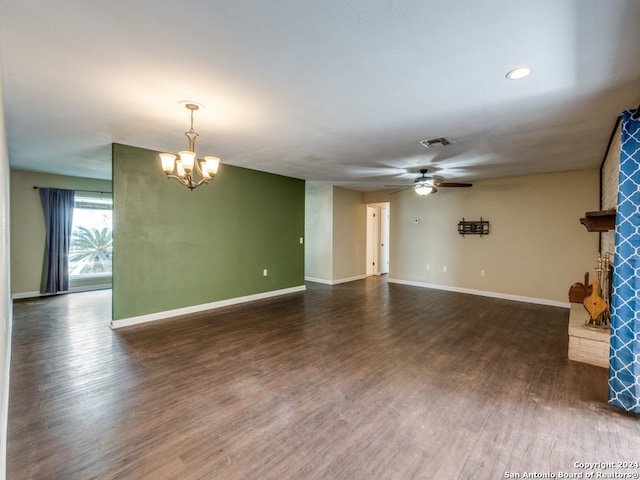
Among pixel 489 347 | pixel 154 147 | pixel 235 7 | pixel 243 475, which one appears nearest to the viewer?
pixel 235 7

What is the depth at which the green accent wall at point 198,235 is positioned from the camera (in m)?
4.50

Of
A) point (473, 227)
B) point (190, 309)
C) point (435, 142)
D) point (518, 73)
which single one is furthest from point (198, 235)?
point (473, 227)

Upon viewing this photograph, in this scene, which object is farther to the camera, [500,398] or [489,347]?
[489,347]

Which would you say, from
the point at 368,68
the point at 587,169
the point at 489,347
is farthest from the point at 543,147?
the point at 368,68

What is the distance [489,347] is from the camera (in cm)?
375

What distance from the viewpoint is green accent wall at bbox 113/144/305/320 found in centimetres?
450

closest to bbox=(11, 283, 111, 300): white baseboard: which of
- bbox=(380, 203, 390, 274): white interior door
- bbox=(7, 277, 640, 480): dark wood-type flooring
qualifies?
bbox=(7, 277, 640, 480): dark wood-type flooring

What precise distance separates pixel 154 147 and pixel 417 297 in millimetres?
5653

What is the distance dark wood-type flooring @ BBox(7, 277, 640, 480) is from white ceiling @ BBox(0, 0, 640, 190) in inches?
104

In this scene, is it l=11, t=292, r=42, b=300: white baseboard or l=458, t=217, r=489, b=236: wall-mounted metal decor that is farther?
l=458, t=217, r=489, b=236: wall-mounted metal decor

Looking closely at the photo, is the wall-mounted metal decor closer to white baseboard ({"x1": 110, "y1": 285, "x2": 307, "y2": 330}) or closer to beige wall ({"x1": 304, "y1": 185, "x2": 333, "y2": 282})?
beige wall ({"x1": 304, "y1": 185, "x2": 333, "y2": 282})

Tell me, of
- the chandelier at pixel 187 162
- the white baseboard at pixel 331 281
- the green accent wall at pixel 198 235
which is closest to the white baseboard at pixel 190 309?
the green accent wall at pixel 198 235

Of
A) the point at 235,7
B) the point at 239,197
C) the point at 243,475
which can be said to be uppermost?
the point at 235,7

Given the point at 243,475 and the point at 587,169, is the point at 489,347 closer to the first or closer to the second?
the point at 243,475
